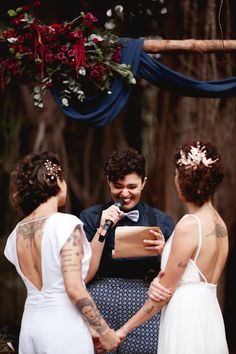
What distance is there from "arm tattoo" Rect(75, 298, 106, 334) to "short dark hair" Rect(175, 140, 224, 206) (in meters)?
0.60

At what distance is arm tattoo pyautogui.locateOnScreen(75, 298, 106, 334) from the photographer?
320cm

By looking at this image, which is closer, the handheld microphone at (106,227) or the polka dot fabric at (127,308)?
the handheld microphone at (106,227)

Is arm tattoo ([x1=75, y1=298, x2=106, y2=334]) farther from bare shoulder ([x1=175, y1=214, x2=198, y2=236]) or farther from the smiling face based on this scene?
the smiling face

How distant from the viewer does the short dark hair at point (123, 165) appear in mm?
3967

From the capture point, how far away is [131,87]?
463 centimetres

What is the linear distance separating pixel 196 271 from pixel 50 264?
61cm

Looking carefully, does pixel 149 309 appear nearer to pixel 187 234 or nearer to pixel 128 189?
pixel 187 234

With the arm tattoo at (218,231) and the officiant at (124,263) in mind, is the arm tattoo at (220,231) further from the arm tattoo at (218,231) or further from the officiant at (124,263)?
the officiant at (124,263)

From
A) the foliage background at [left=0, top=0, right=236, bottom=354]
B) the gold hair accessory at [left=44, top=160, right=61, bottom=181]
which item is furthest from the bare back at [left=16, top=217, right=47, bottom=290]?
the foliage background at [left=0, top=0, right=236, bottom=354]

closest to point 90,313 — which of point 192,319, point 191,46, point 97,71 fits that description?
point 192,319

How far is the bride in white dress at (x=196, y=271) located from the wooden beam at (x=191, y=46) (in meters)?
1.51

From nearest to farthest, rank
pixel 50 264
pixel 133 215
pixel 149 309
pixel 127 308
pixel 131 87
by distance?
pixel 50 264 < pixel 149 309 < pixel 127 308 < pixel 133 215 < pixel 131 87

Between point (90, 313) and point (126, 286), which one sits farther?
point (126, 286)

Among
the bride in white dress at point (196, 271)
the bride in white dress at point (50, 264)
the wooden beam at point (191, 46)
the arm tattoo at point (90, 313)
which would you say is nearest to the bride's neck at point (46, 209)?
the bride in white dress at point (50, 264)
